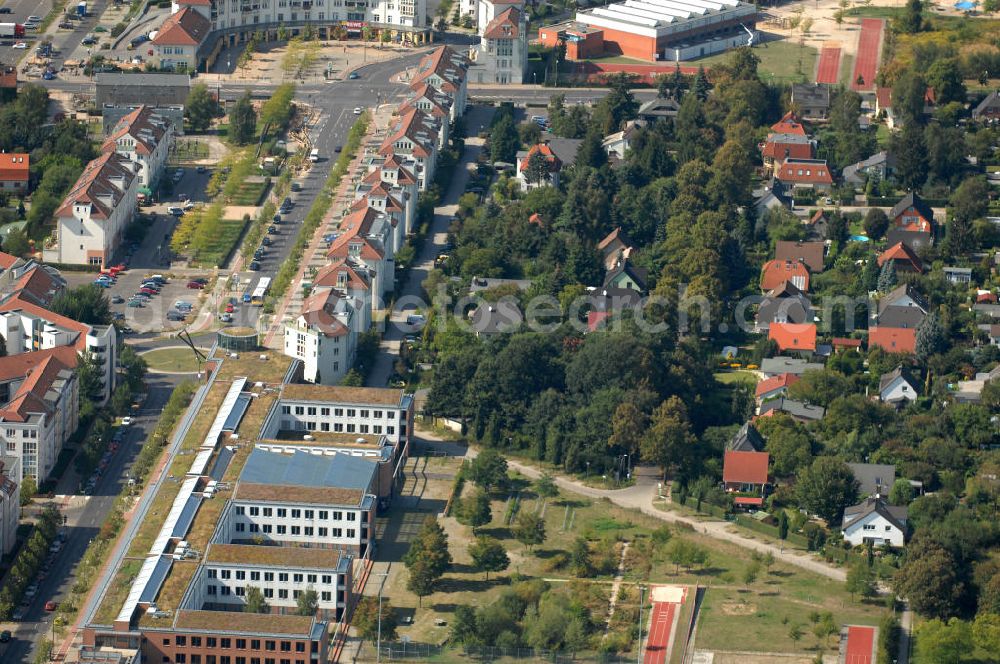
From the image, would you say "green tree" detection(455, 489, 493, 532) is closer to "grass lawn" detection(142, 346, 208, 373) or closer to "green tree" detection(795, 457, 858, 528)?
"green tree" detection(795, 457, 858, 528)

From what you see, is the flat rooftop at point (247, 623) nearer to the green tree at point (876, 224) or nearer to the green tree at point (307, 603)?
the green tree at point (307, 603)

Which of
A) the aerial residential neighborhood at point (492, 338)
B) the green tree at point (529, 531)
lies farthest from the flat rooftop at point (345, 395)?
the green tree at point (529, 531)

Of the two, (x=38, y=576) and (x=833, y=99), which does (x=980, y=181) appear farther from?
(x=38, y=576)

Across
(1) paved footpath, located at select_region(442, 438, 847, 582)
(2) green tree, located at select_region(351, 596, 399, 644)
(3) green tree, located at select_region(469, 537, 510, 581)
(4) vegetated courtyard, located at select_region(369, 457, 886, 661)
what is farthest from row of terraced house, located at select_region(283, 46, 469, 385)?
(2) green tree, located at select_region(351, 596, 399, 644)

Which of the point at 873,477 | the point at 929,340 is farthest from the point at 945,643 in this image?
the point at 929,340

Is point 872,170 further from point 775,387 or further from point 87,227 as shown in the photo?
point 87,227

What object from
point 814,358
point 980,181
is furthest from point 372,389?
point 980,181
